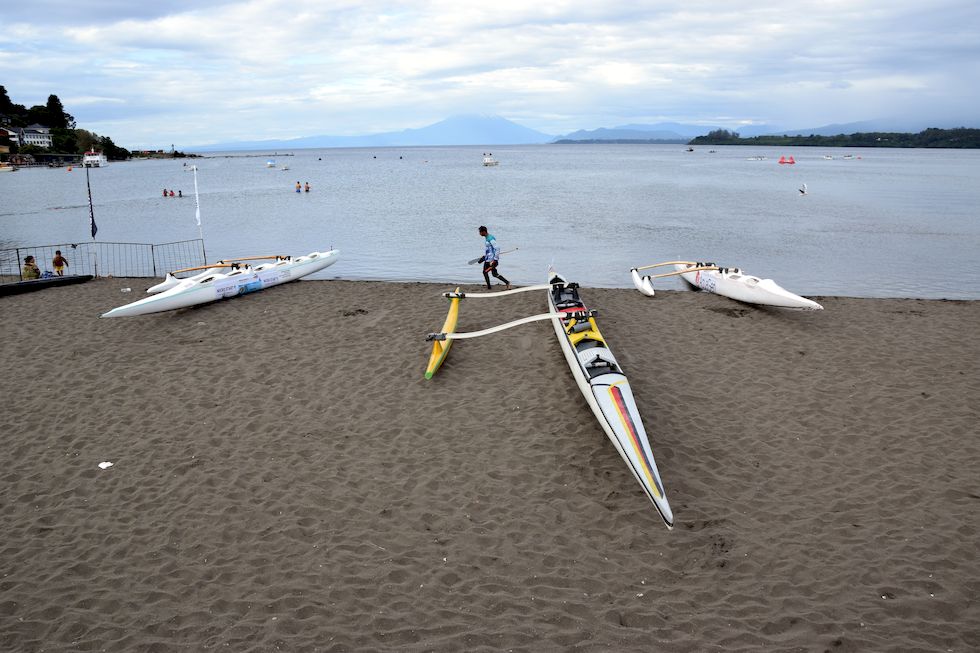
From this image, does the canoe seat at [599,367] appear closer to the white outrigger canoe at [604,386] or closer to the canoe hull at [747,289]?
the white outrigger canoe at [604,386]

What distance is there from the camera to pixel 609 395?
27.1ft

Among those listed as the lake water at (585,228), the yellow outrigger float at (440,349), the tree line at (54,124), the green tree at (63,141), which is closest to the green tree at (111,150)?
the tree line at (54,124)

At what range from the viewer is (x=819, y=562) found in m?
6.14

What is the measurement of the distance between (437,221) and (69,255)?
18.3 metres

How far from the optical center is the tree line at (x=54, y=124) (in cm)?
11569

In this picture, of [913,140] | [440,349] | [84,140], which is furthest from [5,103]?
[913,140]

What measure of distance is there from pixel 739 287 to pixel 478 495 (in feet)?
34.1

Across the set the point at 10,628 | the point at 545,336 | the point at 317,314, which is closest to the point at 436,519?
the point at 10,628

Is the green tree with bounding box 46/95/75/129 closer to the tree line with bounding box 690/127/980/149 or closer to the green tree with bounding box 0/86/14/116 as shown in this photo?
the green tree with bounding box 0/86/14/116

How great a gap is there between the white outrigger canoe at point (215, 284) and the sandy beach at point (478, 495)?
1058 millimetres

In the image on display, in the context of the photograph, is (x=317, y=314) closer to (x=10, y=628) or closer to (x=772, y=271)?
(x=10, y=628)

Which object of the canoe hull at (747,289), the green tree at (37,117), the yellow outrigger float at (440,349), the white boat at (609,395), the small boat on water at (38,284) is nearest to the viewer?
the white boat at (609,395)

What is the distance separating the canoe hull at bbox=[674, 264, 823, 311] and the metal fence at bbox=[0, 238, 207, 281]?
55.2ft

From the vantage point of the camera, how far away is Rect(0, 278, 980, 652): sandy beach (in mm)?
5441
